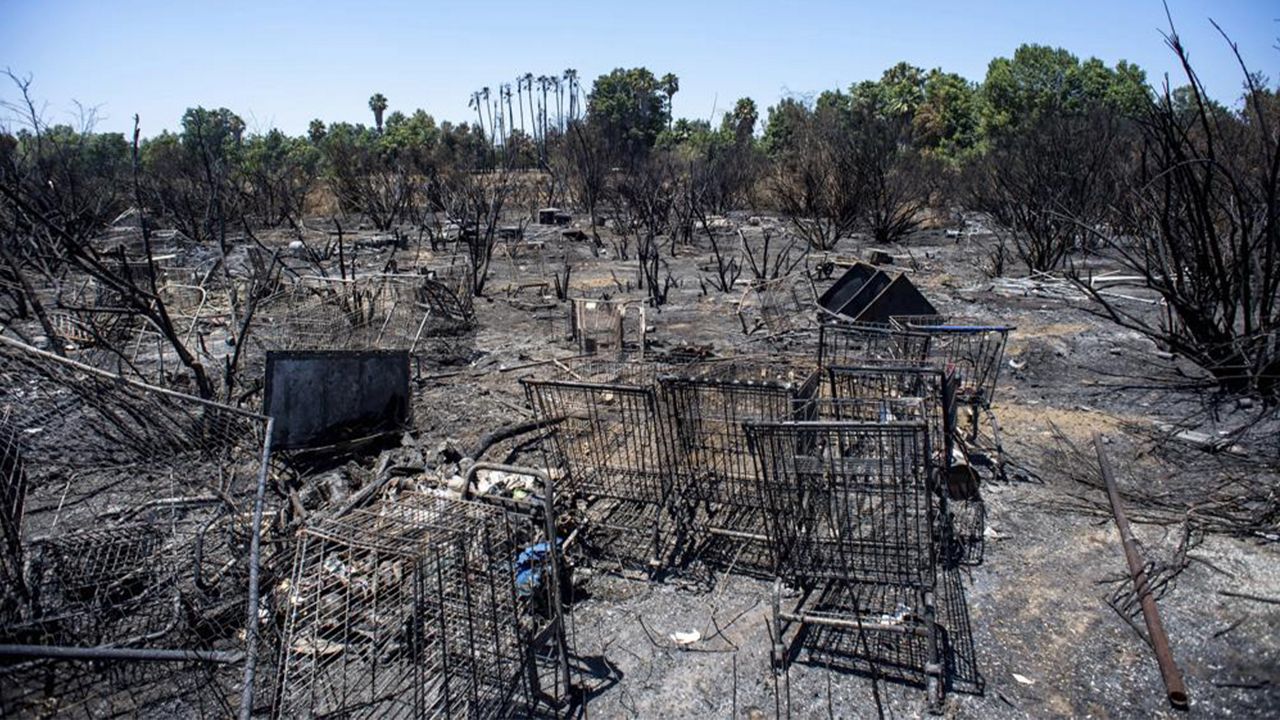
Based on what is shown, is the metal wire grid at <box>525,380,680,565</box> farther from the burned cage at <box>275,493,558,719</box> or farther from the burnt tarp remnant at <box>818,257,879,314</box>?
the burnt tarp remnant at <box>818,257,879,314</box>

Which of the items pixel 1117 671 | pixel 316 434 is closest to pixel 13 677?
pixel 316 434

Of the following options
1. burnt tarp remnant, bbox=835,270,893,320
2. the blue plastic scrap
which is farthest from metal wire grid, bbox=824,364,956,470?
burnt tarp remnant, bbox=835,270,893,320

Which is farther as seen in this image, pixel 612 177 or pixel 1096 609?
pixel 612 177

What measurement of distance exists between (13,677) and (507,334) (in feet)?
23.8

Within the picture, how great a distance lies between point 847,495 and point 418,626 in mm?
1963

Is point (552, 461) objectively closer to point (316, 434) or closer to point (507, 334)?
point (316, 434)

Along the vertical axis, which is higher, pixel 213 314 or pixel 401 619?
pixel 213 314

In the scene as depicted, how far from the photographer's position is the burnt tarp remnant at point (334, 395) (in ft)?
19.2

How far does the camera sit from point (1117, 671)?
3.53m

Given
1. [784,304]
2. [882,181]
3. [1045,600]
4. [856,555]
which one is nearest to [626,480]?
[856,555]

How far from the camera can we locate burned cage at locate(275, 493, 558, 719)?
10.5 ft

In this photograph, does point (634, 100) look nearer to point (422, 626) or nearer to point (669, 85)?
point (669, 85)

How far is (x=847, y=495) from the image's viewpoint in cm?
373

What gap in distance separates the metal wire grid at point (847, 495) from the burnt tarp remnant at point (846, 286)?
560 cm
